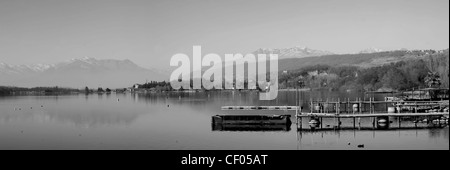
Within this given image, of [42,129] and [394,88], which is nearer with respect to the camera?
[42,129]

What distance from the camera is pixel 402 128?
200 ft
